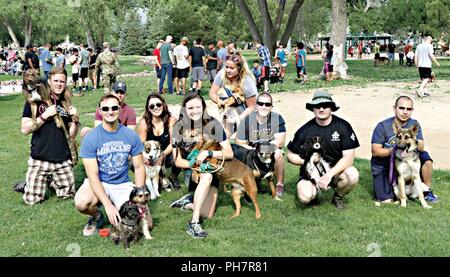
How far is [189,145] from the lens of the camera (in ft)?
18.8

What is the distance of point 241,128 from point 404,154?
2.03 m

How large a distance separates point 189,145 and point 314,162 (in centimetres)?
146

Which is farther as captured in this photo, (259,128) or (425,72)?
(425,72)

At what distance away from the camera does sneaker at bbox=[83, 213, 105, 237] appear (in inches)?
213

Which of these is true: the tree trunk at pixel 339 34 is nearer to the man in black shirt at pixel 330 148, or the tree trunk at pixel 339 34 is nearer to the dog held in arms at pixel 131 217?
the man in black shirt at pixel 330 148

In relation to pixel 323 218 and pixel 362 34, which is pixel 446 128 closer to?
pixel 323 218

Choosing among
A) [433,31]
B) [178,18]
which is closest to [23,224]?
[433,31]

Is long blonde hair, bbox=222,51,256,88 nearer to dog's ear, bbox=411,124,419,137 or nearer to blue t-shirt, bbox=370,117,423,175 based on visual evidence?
blue t-shirt, bbox=370,117,423,175

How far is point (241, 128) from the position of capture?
6.67m

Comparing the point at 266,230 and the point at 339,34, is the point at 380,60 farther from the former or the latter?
the point at 266,230

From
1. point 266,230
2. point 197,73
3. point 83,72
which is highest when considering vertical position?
point 83,72

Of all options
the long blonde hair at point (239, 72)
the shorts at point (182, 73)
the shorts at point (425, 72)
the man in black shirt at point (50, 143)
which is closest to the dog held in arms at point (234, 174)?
the long blonde hair at point (239, 72)

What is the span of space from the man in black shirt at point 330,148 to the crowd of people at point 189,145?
0.04ft

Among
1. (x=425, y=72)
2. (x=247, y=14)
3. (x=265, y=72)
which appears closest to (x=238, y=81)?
(x=425, y=72)
